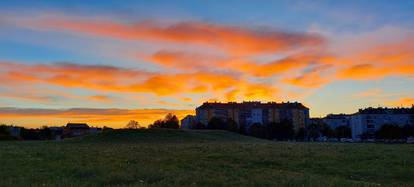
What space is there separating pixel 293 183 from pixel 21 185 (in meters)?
10.2

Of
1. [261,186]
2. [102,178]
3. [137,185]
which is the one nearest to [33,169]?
[102,178]

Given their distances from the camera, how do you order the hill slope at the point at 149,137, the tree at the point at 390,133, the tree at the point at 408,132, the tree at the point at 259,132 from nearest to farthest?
the hill slope at the point at 149,137
the tree at the point at 390,133
the tree at the point at 408,132
the tree at the point at 259,132

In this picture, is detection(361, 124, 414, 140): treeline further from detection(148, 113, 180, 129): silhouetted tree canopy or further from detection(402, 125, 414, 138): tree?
detection(148, 113, 180, 129): silhouetted tree canopy

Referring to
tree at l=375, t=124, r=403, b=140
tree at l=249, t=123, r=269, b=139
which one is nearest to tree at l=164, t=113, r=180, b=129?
tree at l=249, t=123, r=269, b=139

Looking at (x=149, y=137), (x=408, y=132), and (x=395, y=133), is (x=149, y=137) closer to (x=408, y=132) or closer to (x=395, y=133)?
(x=395, y=133)

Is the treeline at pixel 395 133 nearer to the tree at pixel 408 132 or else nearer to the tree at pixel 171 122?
the tree at pixel 408 132

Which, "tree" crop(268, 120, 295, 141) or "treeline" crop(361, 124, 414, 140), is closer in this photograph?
"treeline" crop(361, 124, 414, 140)

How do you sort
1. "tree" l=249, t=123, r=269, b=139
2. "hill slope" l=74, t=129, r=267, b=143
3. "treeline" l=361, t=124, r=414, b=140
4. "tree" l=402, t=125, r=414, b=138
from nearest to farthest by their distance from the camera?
"hill slope" l=74, t=129, r=267, b=143
"treeline" l=361, t=124, r=414, b=140
"tree" l=402, t=125, r=414, b=138
"tree" l=249, t=123, r=269, b=139

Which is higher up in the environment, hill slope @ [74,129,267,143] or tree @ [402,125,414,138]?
tree @ [402,125,414,138]

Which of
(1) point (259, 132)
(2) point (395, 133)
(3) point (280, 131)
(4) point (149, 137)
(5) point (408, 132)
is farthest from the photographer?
(1) point (259, 132)

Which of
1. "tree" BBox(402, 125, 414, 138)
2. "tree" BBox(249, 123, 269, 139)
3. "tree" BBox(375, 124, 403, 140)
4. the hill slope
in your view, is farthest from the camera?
"tree" BBox(249, 123, 269, 139)

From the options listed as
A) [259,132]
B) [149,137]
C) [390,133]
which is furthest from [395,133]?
[149,137]

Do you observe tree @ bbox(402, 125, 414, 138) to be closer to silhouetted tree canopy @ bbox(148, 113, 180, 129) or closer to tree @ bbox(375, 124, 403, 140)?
tree @ bbox(375, 124, 403, 140)

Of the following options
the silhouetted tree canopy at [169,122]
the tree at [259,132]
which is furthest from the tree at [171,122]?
the tree at [259,132]
